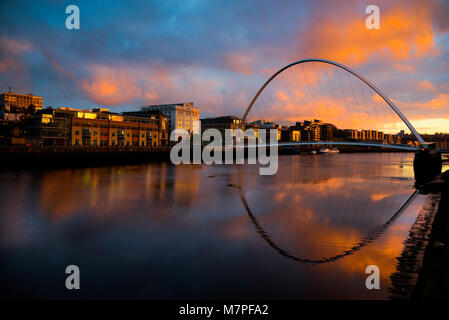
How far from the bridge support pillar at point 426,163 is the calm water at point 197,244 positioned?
484 inches

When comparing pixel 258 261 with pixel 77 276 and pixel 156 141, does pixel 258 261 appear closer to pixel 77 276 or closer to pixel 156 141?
pixel 77 276

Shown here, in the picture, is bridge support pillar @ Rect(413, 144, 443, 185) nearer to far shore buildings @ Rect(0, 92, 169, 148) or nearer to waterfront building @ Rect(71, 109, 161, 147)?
far shore buildings @ Rect(0, 92, 169, 148)

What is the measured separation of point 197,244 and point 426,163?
3045 centimetres

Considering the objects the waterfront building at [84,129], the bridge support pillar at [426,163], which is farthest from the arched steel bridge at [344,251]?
the waterfront building at [84,129]

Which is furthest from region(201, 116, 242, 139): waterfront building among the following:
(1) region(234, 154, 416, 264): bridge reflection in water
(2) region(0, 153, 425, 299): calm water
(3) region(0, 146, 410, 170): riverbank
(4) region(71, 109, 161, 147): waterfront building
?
(2) region(0, 153, 425, 299): calm water

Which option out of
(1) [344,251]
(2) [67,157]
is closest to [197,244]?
(1) [344,251]

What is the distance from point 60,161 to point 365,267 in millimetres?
45253

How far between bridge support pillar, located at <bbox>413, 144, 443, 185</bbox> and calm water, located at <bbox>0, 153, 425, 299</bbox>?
1228 centimetres

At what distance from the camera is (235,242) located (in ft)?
35.1

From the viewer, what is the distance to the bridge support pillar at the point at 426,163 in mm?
29564

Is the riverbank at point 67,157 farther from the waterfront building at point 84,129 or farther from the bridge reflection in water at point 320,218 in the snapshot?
the bridge reflection in water at point 320,218

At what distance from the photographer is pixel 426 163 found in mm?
29641

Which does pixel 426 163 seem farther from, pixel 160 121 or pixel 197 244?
pixel 160 121
